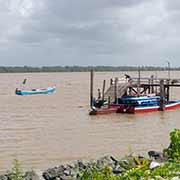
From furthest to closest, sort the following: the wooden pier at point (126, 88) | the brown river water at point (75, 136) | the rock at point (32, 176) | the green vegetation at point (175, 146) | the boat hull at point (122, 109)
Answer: the wooden pier at point (126, 88) < the boat hull at point (122, 109) < the brown river water at point (75, 136) < the green vegetation at point (175, 146) < the rock at point (32, 176)

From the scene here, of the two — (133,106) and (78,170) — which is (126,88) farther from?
(78,170)

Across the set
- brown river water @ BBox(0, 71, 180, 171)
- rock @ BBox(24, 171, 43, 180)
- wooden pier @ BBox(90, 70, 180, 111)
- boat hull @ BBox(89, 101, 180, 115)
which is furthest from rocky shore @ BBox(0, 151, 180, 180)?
wooden pier @ BBox(90, 70, 180, 111)

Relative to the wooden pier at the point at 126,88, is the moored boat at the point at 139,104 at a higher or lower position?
lower

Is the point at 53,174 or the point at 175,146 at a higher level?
the point at 175,146

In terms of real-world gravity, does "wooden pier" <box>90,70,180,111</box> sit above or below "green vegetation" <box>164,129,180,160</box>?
above

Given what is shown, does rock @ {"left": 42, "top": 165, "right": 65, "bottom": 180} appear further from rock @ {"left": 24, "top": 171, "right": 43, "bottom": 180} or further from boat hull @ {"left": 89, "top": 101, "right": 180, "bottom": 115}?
boat hull @ {"left": 89, "top": 101, "right": 180, "bottom": 115}

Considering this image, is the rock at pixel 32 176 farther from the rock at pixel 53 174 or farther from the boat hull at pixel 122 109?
the boat hull at pixel 122 109

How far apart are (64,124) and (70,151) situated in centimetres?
1014

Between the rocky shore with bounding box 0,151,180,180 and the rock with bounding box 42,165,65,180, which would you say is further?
the rock with bounding box 42,165,65,180

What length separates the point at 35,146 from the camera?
19.5m

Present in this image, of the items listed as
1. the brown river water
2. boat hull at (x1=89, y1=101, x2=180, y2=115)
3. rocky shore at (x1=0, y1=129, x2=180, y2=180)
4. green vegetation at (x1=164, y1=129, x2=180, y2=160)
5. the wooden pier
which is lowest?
the brown river water

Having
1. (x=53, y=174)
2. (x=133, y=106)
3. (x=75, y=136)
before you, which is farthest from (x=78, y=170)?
(x=133, y=106)

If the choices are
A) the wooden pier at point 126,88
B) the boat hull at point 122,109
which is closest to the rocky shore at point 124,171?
the boat hull at point 122,109

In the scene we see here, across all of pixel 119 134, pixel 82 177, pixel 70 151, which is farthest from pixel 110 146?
pixel 82 177
